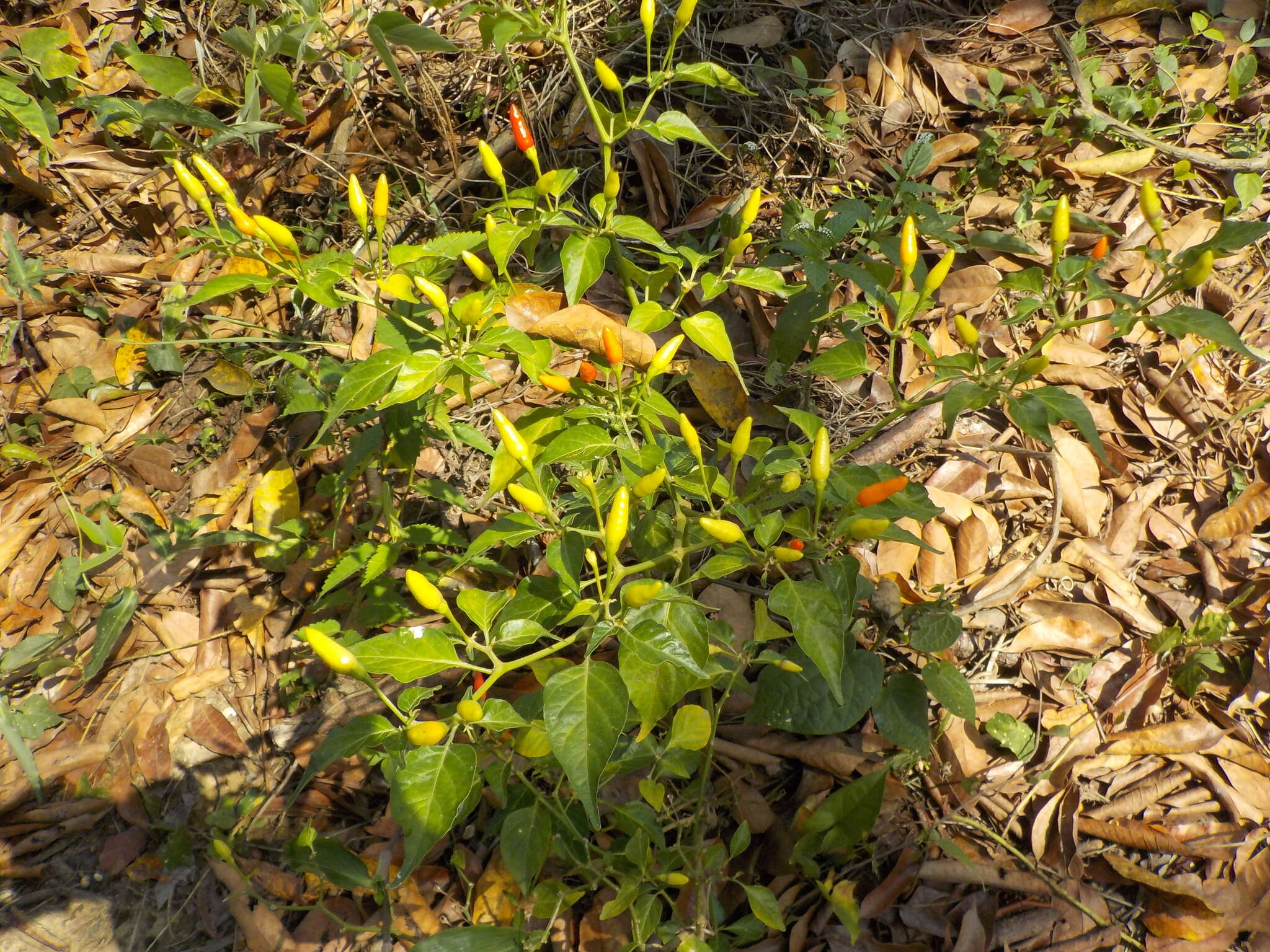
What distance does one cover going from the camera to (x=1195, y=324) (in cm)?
127

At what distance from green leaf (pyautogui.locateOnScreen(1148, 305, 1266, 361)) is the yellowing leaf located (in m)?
2.25

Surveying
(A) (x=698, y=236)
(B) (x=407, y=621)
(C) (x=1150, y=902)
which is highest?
(A) (x=698, y=236)

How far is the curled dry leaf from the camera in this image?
9.53 ft

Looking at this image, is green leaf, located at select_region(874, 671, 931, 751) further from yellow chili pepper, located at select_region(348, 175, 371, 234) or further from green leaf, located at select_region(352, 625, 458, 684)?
yellow chili pepper, located at select_region(348, 175, 371, 234)

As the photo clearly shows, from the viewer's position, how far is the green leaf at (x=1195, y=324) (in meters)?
1.23

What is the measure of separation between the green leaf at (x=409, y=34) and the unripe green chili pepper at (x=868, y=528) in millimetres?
1451

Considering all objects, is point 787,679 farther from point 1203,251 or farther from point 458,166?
point 458,166

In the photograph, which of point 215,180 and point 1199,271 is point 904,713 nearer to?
point 1199,271

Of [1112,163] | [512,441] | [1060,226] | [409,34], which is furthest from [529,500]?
[1112,163]

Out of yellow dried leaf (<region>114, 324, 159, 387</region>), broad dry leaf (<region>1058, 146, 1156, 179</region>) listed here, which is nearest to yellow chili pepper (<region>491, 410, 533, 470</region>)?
yellow dried leaf (<region>114, 324, 159, 387</region>)

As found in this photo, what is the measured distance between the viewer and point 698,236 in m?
2.75

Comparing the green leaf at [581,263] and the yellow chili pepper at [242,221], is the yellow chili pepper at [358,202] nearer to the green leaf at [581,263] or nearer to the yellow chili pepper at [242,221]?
the yellow chili pepper at [242,221]

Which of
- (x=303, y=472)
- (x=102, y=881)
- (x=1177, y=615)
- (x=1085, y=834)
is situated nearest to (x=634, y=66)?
(x=303, y=472)

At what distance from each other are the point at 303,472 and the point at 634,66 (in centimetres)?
186
